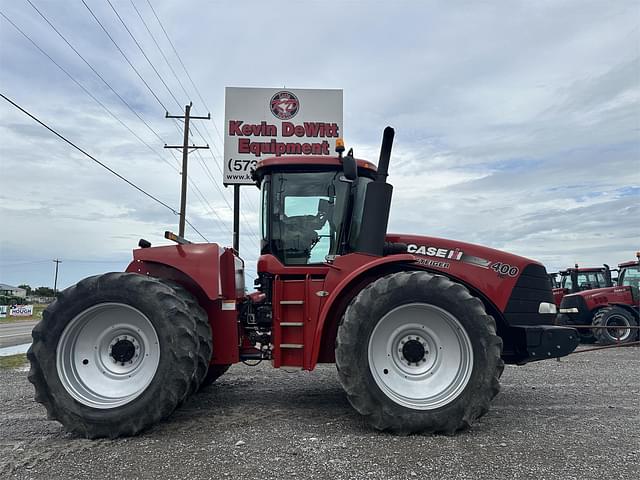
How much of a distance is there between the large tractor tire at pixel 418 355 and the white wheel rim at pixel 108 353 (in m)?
1.75

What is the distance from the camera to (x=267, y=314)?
203 inches

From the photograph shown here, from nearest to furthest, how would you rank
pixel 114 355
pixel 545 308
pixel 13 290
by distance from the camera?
pixel 114 355, pixel 545 308, pixel 13 290

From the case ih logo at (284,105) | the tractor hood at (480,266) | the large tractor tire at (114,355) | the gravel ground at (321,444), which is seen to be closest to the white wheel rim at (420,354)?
the gravel ground at (321,444)

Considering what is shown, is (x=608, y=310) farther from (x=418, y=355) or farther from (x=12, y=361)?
(x=12, y=361)

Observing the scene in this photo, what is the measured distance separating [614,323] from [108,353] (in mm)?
12882

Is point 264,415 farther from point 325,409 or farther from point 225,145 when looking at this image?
point 225,145

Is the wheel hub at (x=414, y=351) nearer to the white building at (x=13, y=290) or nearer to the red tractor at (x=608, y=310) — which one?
the red tractor at (x=608, y=310)

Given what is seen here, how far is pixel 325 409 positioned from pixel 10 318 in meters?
36.8

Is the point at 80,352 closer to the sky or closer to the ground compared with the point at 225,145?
closer to the ground

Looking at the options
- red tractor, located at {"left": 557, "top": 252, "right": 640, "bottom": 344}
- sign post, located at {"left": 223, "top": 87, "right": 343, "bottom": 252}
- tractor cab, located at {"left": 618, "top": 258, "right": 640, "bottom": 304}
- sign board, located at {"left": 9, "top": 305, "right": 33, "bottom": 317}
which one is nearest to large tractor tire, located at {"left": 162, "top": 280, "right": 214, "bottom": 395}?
sign post, located at {"left": 223, "top": 87, "right": 343, "bottom": 252}

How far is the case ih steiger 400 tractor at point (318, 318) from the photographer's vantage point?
405cm

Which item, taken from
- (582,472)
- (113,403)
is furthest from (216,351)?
(582,472)

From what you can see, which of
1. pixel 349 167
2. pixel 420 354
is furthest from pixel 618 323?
pixel 349 167

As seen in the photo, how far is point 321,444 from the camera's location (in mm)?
3756
